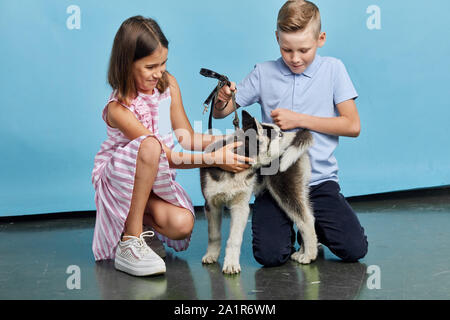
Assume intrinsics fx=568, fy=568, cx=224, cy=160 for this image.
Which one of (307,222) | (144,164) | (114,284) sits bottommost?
(114,284)

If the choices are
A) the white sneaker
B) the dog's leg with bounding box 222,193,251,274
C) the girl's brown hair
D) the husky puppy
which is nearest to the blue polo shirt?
the husky puppy

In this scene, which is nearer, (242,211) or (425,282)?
(425,282)

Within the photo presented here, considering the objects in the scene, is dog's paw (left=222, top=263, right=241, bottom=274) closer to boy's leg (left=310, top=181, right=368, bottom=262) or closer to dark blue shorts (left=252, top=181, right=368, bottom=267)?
dark blue shorts (left=252, top=181, right=368, bottom=267)

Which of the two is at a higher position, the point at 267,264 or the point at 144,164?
the point at 144,164

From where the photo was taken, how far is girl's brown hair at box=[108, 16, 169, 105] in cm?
190

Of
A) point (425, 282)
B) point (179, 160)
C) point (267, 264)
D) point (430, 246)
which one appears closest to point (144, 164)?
point (179, 160)

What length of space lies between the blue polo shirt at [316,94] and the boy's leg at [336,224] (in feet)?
0.18

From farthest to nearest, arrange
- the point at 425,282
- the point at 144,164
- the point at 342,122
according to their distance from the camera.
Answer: the point at 342,122 → the point at 144,164 → the point at 425,282

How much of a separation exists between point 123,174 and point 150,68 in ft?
1.22

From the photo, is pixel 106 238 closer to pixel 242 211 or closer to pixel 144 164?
pixel 144 164

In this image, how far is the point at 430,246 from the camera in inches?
84.3

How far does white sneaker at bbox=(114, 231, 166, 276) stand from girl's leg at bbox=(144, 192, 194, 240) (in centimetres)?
12

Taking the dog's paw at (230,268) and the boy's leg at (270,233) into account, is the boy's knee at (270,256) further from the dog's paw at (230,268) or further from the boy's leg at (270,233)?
the dog's paw at (230,268)

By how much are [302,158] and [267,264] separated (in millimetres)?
394
